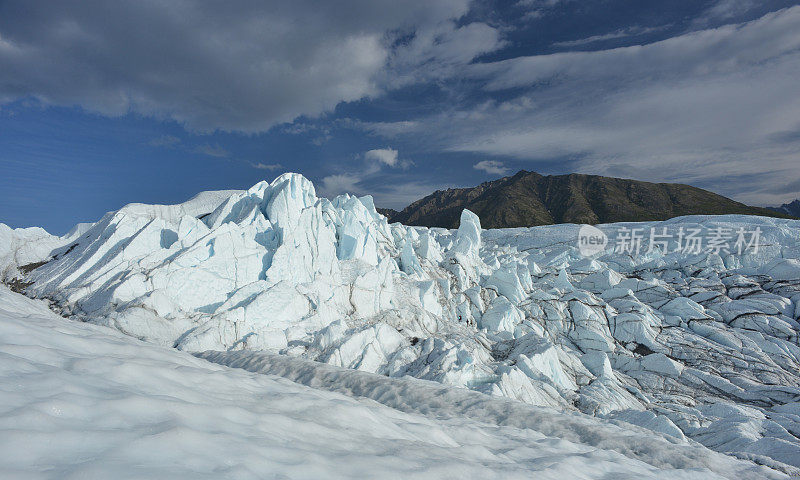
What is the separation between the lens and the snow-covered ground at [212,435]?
243cm

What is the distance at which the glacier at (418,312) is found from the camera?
1772cm

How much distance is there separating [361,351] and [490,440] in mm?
14235

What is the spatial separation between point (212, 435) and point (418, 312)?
2503 centimetres

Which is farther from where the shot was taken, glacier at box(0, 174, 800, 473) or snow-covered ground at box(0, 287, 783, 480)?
glacier at box(0, 174, 800, 473)

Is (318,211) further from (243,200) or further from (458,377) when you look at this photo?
(458,377)

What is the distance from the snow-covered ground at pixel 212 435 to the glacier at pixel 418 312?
23.7 feet

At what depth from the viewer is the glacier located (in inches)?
698

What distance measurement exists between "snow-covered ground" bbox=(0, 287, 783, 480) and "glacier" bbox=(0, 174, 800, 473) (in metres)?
7.22

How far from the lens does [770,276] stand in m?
43.6

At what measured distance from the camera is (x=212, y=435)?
2.97 metres

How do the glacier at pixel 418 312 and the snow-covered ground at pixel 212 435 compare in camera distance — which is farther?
the glacier at pixel 418 312

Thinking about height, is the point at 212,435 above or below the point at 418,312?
above

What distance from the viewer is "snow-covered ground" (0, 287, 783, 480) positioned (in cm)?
243

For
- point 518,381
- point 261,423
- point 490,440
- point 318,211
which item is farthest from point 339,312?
point 261,423
